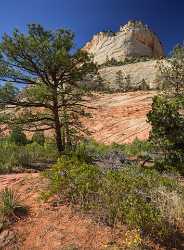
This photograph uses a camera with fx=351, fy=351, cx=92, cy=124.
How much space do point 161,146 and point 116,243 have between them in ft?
33.4

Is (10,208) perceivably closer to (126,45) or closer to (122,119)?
(122,119)

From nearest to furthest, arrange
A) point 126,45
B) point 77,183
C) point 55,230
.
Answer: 1. point 55,230
2. point 77,183
3. point 126,45

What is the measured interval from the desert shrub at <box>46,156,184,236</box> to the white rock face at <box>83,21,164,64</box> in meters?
105

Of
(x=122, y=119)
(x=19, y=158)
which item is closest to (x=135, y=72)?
(x=122, y=119)

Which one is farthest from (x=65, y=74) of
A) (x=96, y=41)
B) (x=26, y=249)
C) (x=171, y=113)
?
(x=96, y=41)

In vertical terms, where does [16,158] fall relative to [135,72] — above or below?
below

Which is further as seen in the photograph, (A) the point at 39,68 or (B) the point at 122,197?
(A) the point at 39,68

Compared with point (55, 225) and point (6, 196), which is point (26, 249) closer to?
point (55, 225)

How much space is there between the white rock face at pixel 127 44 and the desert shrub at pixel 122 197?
105 metres

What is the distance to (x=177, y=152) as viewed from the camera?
48.8 feet

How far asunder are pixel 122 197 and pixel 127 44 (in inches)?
4477

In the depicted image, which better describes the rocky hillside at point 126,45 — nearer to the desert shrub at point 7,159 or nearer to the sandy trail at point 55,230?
the desert shrub at point 7,159

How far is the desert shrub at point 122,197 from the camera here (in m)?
5.98

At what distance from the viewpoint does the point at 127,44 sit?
116 metres
